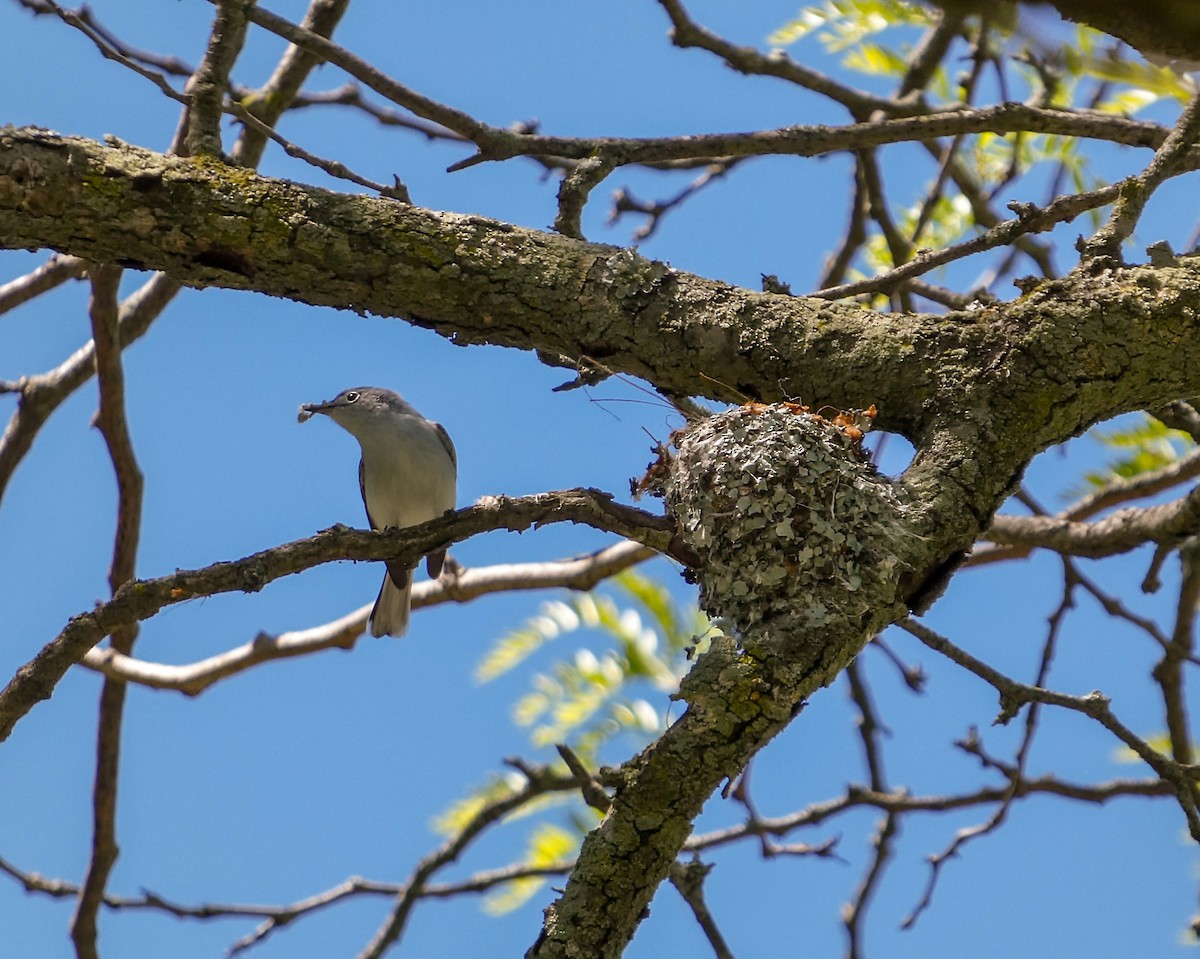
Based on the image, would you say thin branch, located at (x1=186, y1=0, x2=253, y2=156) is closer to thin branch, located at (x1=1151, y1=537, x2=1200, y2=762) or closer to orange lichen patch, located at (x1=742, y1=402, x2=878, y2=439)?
orange lichen patch, located at (x1=742, y1=402, x2=878, y2=439)

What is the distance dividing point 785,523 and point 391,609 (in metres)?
2.76

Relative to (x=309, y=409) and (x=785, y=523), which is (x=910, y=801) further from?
(x=309, y=409)

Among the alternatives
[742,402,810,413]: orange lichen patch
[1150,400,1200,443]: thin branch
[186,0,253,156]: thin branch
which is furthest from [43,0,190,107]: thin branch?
[1150,400,1200,443]: thin branch

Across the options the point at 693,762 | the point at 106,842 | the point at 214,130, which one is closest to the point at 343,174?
the point at 214,130

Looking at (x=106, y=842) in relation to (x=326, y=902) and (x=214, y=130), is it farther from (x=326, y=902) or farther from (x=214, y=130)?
(x=214, y=130)

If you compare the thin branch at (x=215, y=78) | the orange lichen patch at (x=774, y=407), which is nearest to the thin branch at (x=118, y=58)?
the thin branch at (x=215, y=78)

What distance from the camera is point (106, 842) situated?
4293 millimetres

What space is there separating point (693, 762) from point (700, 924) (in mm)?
1366

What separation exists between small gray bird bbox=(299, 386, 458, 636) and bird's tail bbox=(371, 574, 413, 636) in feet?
1.94

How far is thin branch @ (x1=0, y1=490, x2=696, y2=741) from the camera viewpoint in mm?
2398

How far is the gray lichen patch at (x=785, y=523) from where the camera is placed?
2609mm

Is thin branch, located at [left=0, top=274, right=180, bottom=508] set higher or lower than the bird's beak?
lower

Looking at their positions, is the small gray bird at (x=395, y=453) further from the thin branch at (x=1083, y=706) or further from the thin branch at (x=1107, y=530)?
the thin branch at (x=1083, y=706)

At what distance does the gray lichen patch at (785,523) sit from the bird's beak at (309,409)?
3.16 meters
